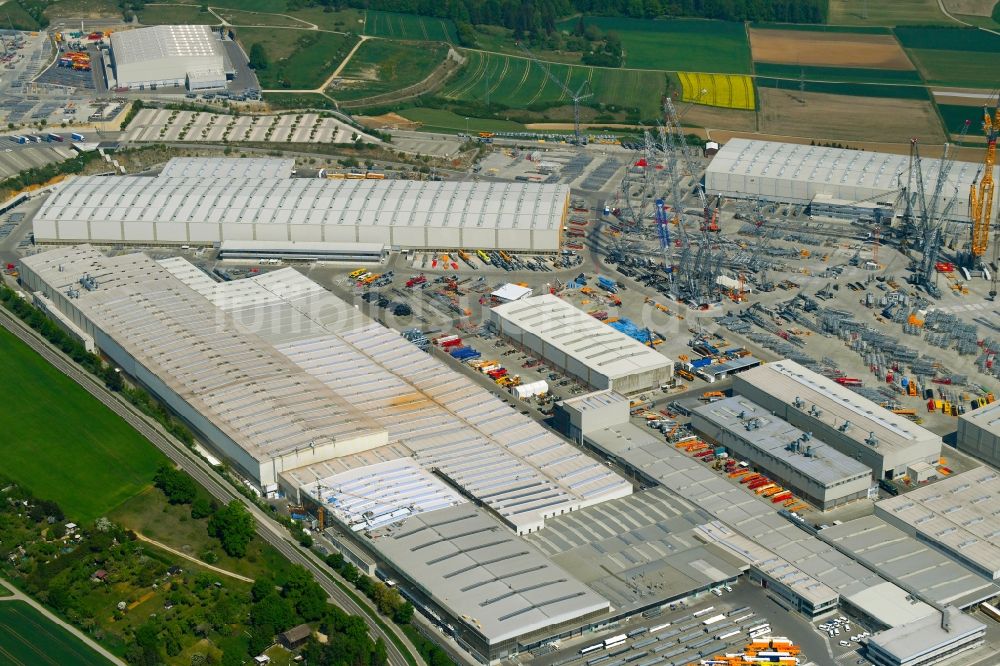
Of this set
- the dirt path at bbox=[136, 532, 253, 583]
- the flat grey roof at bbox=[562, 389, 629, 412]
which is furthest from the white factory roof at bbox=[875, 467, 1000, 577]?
the dirt path at bbox=[136, 532, 253, 583]

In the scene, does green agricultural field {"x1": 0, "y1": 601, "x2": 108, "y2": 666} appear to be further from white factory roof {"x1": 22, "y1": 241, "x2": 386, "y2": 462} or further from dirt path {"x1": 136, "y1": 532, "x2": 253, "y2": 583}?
white factory roof {"x1": 22, "y1": 241, "x2": 386, "y2": 462}

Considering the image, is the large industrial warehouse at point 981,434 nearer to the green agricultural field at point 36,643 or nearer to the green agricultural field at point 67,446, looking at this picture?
the green agricultural field at point 67,446

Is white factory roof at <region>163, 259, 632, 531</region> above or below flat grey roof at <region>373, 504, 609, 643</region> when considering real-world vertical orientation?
above

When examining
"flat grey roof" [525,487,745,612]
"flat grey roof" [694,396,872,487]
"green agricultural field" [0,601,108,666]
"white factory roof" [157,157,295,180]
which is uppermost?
"white factory roof" [157,157,295,180]

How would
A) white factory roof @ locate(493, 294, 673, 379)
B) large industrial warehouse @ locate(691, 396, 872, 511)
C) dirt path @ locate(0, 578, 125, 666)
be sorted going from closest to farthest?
dirt path @ locate(0, 578, 125, 666), large industrial warehouse @ locate(691, 396, 872, 511), white factory roof @ locate(493, 294, 673, 379)

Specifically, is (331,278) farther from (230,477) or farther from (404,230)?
(230,477)

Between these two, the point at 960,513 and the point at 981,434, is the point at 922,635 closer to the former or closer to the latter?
the point at 960,513

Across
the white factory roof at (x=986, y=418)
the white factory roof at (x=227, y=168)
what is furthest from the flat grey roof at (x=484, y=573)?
the white factory roof at (x=227, y=168)
